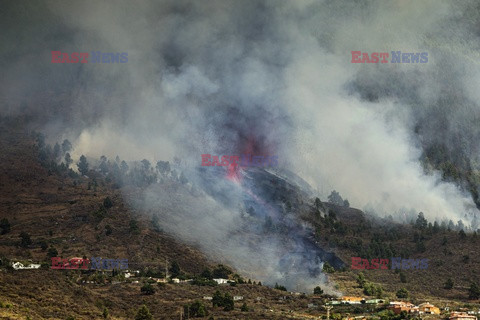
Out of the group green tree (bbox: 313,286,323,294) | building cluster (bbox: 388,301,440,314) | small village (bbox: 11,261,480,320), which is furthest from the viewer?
green tree (bbox: 313,286,323,294)

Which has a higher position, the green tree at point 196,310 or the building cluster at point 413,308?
the building cluster at point 413,308

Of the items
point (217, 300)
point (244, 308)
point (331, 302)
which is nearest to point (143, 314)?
point (217, 300)

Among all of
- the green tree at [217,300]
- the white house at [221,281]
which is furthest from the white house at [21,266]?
the green tree at [217,300]

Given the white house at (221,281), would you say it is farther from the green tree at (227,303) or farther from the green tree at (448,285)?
the green tree at (448,285)

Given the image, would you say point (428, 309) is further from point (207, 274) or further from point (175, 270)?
point (175, 270)

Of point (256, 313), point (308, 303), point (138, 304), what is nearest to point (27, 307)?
point (138, 304)

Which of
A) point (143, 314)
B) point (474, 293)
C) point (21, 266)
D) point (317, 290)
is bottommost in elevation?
point (143, 314)

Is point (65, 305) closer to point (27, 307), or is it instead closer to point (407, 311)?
point (27, 307)

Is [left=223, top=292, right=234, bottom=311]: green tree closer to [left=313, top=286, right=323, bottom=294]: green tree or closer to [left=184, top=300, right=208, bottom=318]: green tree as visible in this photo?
[left=184, top=300, right=208, bottom=318]: green tree

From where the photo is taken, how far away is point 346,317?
6053 inches

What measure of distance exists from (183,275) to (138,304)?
4286 cm

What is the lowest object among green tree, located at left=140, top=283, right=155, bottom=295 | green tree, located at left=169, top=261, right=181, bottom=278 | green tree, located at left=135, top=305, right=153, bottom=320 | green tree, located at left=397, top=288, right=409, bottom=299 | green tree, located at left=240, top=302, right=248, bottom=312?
green tree, located at left=135, top=305, right=153, bottom=320

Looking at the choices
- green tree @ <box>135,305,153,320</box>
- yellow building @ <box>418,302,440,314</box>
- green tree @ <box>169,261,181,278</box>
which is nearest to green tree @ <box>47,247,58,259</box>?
green tree @ <box>169,261,181,278</box>

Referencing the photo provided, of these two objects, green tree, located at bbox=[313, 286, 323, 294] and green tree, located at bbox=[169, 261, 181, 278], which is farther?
green tree, located at bbox=[169, 261, 181, 278]
